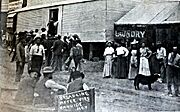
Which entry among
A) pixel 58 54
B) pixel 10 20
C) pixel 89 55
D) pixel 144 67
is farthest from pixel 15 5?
pixel 144 67

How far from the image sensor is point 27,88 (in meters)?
1.59

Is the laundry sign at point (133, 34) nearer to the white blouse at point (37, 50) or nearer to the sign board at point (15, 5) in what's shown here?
the white blouse at point (37, 50)

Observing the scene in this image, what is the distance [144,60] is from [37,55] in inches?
18.2

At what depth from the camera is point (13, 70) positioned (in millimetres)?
1609

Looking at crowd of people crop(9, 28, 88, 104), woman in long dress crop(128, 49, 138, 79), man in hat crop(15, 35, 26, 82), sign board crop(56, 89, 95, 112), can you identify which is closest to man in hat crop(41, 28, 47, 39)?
crowd of people crop(9, 28, 88, 104)

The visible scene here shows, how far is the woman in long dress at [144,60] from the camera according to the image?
4.47 feet

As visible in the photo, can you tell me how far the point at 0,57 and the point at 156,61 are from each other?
70 cm

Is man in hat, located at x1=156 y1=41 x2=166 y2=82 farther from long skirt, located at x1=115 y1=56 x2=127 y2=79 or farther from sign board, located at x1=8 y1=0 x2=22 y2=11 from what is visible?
sign board, located at x1=8 y1=0 x2=22 y2=11

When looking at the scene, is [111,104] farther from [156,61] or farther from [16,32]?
[16,32]

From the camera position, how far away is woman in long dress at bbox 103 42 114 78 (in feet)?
4.65

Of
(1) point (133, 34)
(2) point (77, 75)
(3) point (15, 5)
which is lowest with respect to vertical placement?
(2) point (77, 75)

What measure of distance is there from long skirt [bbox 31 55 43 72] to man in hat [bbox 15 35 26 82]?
0.17ft

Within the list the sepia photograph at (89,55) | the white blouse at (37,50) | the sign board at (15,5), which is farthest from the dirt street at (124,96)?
the sign board at (15,5)

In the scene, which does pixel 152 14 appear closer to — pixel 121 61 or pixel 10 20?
pixel 121 61
